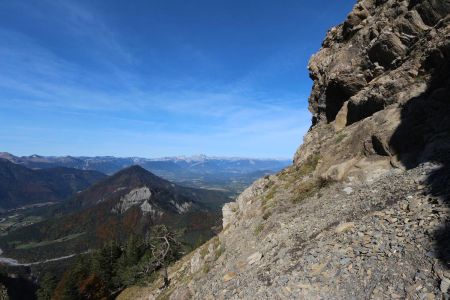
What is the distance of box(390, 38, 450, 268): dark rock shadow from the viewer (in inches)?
758

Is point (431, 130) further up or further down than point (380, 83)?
further down

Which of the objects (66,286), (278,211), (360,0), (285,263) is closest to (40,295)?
(66,286)

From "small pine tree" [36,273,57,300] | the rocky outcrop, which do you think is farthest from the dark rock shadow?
"small pine tree" [36,273,57,300]

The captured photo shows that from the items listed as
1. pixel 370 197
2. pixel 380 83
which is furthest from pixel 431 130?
pixel 380 83

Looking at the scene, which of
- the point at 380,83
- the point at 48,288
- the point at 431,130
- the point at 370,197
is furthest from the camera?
the point at 48,288

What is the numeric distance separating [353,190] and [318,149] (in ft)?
45.8

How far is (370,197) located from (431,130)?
23.7 feet

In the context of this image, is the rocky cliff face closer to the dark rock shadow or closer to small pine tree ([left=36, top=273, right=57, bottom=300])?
the dark rock shadow

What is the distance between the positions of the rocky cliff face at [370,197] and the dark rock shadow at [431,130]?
79mm

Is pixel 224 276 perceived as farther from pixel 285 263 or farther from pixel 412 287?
pixel 412 287

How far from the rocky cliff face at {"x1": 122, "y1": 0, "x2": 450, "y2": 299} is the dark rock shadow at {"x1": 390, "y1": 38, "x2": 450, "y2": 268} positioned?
79 millimetres

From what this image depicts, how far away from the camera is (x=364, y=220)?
18688mm

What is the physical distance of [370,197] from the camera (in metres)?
21.4

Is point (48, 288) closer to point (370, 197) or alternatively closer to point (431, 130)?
point (370, 197)
